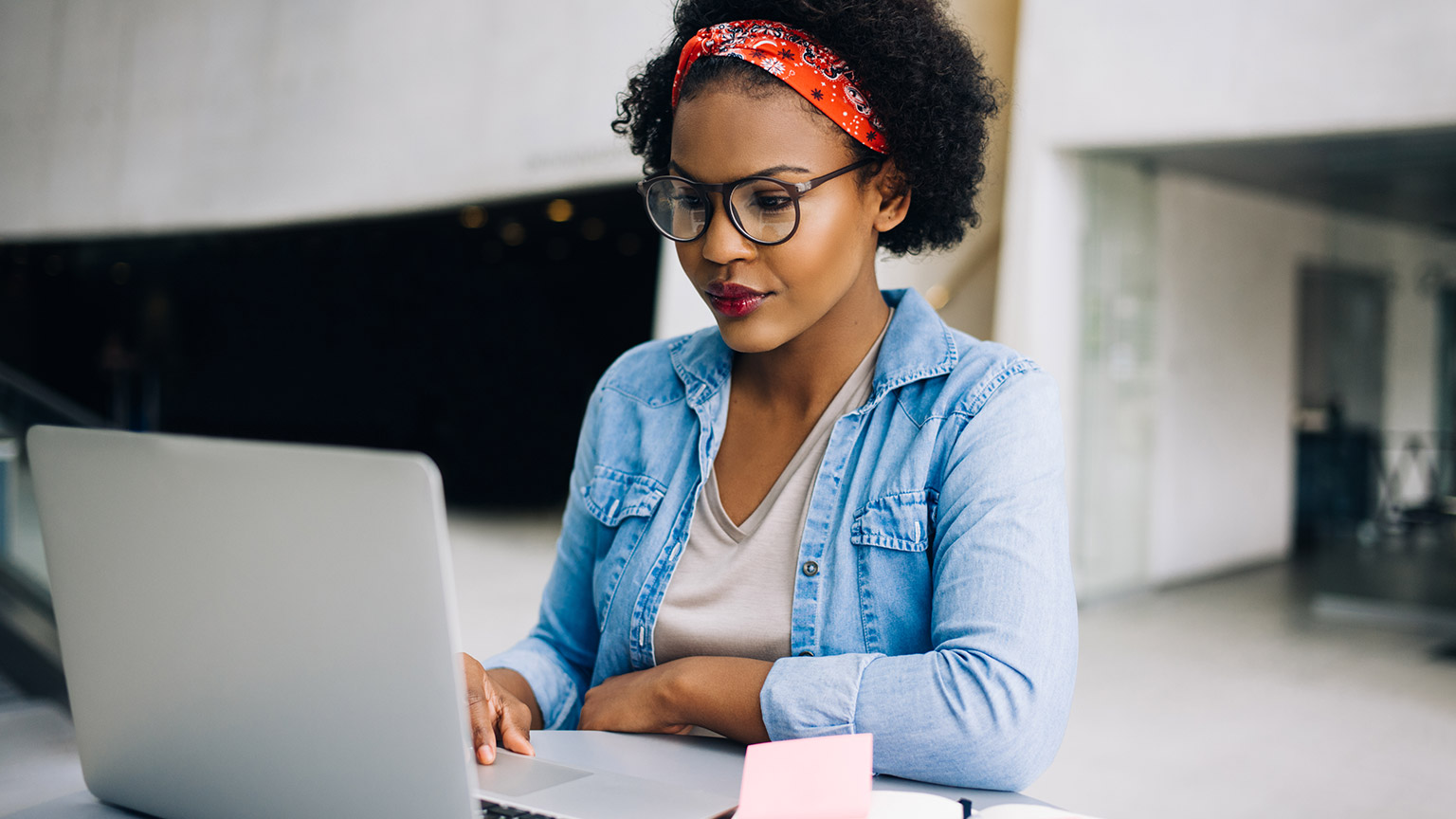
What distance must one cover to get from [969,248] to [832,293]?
4.92 meters

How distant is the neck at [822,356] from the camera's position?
127 centimetres

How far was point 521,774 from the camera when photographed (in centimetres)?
91

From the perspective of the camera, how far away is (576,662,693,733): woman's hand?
1.07m

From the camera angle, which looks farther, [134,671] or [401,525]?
[134,671]

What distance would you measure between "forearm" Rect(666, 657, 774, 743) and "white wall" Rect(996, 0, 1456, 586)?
15.6ft

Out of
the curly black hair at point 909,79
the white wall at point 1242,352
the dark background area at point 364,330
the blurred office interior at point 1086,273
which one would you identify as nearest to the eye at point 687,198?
the curly black hair at point 909,79

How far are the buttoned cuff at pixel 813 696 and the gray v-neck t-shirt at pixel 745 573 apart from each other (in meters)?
0.13

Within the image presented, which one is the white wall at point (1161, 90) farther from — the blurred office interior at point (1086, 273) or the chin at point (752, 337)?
the chin at point (752, 337)

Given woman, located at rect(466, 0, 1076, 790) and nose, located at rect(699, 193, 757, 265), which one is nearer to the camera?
woman, located at rect(466, 0, 1076, 790)

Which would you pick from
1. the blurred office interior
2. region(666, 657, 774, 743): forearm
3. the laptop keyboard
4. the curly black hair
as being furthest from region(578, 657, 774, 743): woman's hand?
the blurred office interior

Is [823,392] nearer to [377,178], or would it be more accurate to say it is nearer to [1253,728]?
[1253,728]

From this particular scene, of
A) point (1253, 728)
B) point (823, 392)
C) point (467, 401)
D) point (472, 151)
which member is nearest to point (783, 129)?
point (823, 392)

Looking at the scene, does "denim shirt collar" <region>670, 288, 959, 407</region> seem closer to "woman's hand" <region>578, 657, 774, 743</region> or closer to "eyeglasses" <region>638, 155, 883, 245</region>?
"eyeglasses" <region>638, 155, 883, 245</region>

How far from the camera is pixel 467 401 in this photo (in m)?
12.1
